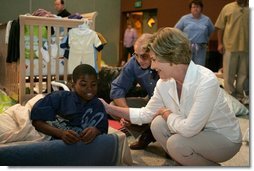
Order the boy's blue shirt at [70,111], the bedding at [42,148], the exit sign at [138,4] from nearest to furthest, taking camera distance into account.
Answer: the bedding at [42,148], the boy's blue shirt at [70,111], the exit sign at [138,4]

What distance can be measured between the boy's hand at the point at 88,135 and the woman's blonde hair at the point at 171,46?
346 mm

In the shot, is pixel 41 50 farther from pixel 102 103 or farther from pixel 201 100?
pixel 201 100

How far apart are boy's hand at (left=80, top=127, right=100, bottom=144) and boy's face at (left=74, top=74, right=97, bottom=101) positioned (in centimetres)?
12

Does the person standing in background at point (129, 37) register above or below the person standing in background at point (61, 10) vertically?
below

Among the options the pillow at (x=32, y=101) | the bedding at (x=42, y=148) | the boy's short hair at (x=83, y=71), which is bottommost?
the bedding at (x=42, y=148)

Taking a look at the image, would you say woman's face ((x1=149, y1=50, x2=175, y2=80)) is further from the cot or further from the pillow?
the pillow

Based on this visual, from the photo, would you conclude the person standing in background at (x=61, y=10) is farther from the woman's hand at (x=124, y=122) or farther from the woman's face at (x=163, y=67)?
the woman's hand at (x=124, y=122)

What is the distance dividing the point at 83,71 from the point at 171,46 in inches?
12.8

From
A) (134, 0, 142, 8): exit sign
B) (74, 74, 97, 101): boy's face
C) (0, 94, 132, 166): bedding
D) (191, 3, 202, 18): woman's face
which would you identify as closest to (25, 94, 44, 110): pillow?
(0, 94, 132, 166): bedding

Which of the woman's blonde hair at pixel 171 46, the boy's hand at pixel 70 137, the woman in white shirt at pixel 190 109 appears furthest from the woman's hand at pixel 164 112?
the boy's hand at pixel 70 137

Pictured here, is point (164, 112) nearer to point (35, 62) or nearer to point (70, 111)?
point (70, 111)

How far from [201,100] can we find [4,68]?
71cm

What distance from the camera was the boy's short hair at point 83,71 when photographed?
1.15m

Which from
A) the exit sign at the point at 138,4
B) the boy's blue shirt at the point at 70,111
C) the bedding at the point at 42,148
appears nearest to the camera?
the bedding at the point at 42,148
